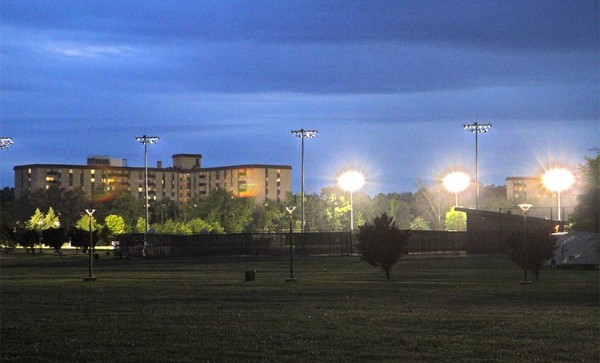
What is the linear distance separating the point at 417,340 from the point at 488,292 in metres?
16.3

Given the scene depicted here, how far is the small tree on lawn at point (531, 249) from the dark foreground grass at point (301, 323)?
5.23 meters

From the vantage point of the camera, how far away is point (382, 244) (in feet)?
160

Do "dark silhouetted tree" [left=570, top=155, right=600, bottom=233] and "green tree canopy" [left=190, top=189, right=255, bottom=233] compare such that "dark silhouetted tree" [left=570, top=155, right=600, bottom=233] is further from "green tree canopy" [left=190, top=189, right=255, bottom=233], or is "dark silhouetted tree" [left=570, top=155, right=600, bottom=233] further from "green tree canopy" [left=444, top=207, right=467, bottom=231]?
"green tree canopy" [left=190, top=189, right=255, bottom=233]

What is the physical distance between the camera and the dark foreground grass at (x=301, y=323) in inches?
728

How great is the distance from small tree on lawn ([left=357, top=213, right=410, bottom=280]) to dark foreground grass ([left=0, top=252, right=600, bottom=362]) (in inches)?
310

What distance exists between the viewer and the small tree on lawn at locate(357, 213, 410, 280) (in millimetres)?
48625

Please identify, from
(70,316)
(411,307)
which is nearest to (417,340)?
(411,307)

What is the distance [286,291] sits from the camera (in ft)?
121

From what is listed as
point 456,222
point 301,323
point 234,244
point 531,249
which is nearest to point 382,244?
point 531,249

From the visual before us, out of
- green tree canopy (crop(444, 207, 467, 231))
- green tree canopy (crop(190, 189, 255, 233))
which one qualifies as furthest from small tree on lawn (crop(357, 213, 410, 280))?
green tree canopy (crop(190, 189, 255, 233))

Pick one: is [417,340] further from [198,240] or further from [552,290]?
[198,240]

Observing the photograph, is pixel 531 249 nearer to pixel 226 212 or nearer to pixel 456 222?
pixel 456 222

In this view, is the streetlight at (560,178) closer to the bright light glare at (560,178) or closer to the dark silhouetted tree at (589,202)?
the bright light glare at (560,178)

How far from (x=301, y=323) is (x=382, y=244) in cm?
2536
